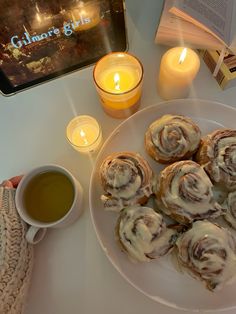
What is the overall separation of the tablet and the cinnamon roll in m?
0.45

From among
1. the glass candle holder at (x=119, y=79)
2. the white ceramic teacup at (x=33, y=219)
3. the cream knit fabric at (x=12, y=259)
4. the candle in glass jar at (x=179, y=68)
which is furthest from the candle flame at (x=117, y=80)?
the cream knit fabric at (x=12, y=259)

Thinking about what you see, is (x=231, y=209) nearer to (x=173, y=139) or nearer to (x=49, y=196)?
(x=173, y=139)

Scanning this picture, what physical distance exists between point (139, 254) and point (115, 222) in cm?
11

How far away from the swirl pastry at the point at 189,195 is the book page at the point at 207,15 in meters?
0.34

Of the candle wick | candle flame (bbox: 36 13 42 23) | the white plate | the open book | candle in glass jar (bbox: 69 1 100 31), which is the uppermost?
candle flame (bbox: 36 13 42 23)

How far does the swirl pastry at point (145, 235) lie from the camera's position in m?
0.54

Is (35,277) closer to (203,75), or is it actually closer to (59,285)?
(59,285)

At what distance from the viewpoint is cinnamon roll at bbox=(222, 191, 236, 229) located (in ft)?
1.86

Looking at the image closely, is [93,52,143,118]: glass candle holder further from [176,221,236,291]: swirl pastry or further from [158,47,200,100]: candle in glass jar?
[176,221,236,291]: swirl pastry

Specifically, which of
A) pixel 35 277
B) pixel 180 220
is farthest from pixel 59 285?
pixel 180 220

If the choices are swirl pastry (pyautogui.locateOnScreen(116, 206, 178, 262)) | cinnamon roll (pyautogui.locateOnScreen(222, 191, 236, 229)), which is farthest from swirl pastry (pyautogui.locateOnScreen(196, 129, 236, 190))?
swirl pastry (pyautogui.locateOnScreen(116, 206, 178, 262))

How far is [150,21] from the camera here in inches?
33.1

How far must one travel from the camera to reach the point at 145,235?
1.78 ft

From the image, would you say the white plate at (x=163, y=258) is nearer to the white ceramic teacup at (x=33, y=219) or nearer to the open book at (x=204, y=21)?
the white ceramic teacup at (x=33, y=219)
